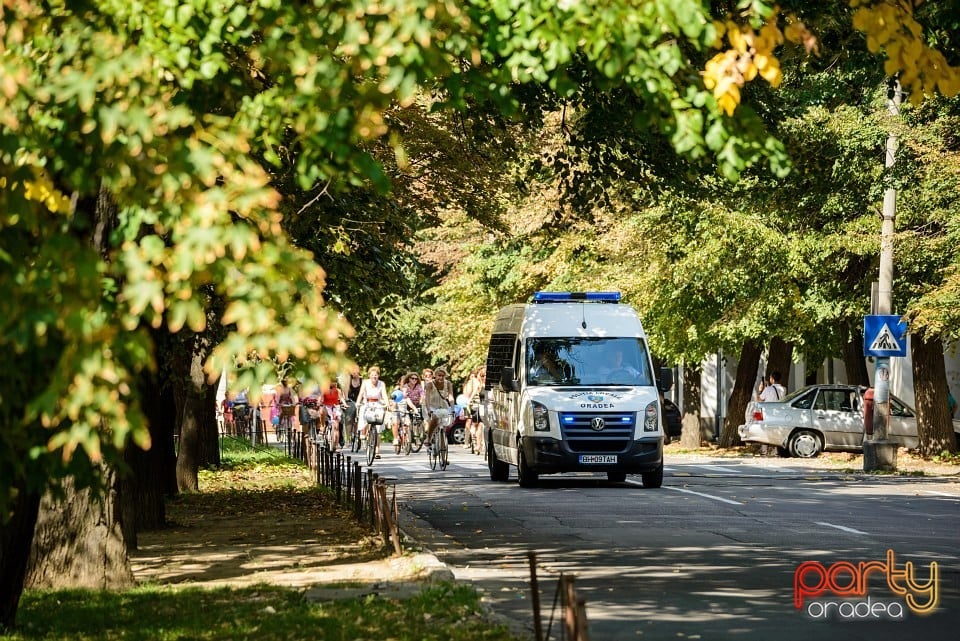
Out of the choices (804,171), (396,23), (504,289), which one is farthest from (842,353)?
(396,23)

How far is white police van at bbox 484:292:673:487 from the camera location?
75.5ft

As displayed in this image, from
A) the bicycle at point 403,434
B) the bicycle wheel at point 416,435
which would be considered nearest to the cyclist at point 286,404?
the bicycle wheel at point 416,435

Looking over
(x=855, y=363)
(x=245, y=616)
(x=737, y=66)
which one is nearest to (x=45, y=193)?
(x=737, y=66)

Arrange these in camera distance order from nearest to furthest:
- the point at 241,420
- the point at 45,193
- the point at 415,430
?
the point at 45,193 < the point at 415,430 < the point at 241,420

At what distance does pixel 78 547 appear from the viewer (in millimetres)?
11594

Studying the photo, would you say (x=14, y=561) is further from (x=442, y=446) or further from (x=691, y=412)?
(x=691, y=412)

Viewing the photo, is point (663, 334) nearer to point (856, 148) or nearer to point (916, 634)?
point (856, 148)

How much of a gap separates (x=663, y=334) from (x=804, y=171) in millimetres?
21087

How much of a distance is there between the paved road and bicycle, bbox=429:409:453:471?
8.53 ft

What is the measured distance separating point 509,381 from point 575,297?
1713 mm

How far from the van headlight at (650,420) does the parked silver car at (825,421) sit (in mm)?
13319

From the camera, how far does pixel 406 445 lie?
36.8m

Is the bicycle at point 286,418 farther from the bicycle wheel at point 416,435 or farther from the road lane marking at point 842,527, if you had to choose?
the road lane marking at point 842,527

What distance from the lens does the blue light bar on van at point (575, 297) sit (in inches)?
952
